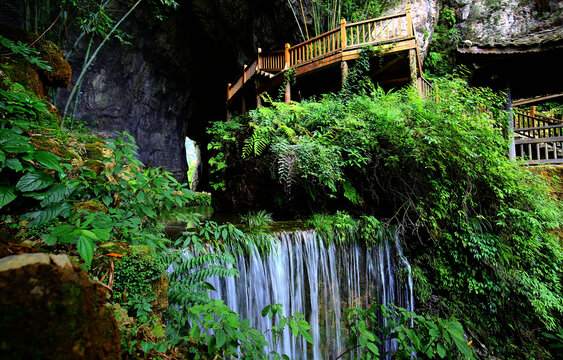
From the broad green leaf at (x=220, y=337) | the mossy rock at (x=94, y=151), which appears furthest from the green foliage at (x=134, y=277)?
the mossy rock at (x=94, y=151)

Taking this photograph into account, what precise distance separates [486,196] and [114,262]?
6.60 metres

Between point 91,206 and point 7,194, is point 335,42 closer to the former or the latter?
point 91,206

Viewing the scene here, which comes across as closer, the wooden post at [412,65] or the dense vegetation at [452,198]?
the dense vegetation at [452,198]

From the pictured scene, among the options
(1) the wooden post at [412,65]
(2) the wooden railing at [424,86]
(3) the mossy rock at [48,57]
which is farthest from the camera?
(2) the wooden railing at [424,86]

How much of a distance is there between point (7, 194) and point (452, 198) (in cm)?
629

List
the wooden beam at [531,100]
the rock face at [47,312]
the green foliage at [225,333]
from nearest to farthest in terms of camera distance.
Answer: the rock face at [47,312]
the green foliage at [225,333]
the wooden beam at [531,100]

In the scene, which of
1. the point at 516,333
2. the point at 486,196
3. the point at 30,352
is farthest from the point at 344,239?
the point at 30,352

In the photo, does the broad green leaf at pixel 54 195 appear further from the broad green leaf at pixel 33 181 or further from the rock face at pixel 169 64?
the rock face at pixel 169 64

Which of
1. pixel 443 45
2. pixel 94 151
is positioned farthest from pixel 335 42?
pixel 94 151

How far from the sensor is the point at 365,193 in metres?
5.33

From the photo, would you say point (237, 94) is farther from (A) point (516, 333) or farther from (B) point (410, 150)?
(A) point (516, 333)

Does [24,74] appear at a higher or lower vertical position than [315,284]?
higher

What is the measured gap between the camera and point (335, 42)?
27.7 ft

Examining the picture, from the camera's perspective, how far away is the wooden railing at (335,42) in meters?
7.69
